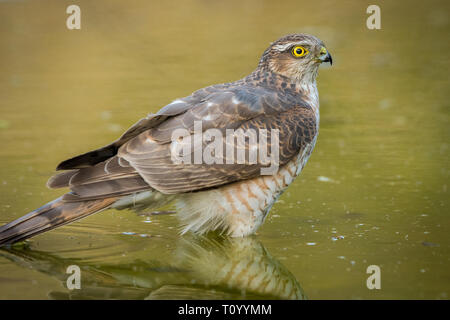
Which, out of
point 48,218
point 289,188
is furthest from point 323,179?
point 48,218

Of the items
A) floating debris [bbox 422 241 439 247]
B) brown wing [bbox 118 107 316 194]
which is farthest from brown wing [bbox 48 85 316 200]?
floating debris [bbox 422 241 439 247]

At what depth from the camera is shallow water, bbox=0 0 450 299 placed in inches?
216

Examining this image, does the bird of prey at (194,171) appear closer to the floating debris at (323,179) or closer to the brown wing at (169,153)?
the brown wing at (169,153)

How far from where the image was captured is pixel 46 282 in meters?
5.39

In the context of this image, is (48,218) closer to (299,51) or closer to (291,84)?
(291,84)

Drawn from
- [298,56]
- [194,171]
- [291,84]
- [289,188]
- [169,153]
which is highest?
[298,56]

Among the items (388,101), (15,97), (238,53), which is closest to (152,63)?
(238,53)

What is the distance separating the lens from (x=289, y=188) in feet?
24.7

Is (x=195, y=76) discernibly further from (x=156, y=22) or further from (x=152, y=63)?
(x=156, y=22)

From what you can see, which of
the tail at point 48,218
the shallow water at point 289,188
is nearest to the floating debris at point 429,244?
the shallow water at point 289,188

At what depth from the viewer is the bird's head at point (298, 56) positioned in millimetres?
6820

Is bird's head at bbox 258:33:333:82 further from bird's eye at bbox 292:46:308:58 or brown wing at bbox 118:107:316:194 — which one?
brown wing at bbox 118:107:316:194

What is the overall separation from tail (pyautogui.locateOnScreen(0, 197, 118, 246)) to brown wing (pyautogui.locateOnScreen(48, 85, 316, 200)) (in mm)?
103

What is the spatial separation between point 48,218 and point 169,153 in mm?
1068
